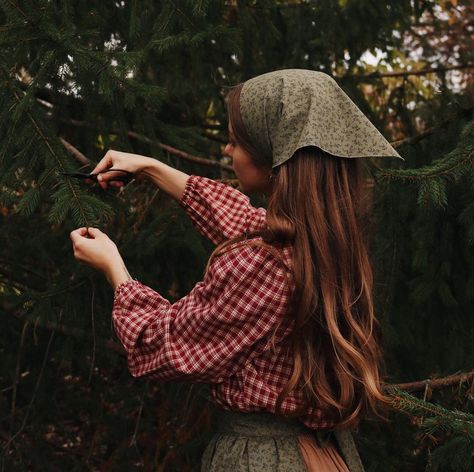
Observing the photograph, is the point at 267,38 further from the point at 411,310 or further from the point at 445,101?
the point at 411,310

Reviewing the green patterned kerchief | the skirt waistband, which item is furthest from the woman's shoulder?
the skirt waistband

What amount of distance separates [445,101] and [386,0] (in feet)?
3.40

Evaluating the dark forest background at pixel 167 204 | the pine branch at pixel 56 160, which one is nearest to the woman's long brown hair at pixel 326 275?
the dark forest background at pixel 167 204

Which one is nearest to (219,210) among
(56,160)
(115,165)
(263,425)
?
(115,165)

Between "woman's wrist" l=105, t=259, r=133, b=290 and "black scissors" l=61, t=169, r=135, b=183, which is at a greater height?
"black scissors" l=61, t=169, r=135, b=183

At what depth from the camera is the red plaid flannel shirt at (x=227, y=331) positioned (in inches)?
72.1

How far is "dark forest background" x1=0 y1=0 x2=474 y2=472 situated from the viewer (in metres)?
2.28

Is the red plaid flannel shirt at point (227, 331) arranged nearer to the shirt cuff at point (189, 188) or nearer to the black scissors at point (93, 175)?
the black scissors at point (93, 175)

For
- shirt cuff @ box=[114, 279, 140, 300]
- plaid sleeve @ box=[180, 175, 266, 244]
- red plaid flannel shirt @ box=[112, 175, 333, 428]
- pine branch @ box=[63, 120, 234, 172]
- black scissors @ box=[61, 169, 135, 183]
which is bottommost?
red plaid flannel shirt @ box=[112, 175, 333, 428]

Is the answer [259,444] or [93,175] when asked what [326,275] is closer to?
[259,444]

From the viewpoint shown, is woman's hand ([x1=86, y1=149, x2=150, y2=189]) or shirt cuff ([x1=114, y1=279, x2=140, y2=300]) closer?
shirt cuff ([x1=114, y1=279, x2=140, y2=300])

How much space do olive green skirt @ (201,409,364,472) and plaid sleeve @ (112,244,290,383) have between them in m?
0.16

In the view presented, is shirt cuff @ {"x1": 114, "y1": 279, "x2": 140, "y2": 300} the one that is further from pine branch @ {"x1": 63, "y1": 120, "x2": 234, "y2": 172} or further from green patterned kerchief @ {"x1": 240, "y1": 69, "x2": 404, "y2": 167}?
pine branch @ {"x1": 63, "y1": 120, "x2": 234, "y2": 172}

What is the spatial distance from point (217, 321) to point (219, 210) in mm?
601
